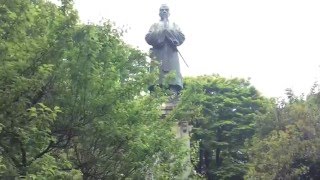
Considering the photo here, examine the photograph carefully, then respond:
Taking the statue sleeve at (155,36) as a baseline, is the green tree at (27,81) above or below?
below

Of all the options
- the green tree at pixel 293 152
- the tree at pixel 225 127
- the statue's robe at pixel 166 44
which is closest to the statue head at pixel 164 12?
the statue's robe at pixel 166 44

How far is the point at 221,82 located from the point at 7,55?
24612 millimetres

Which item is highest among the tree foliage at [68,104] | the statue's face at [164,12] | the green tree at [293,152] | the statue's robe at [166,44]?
the statue's face at [164,12]

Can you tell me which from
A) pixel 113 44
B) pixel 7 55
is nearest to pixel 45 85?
pixel 7 55

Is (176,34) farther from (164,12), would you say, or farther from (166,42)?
(164,12)

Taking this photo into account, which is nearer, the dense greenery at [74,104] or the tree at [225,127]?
the dense greenery at [74,104]

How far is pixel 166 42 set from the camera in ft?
50.6

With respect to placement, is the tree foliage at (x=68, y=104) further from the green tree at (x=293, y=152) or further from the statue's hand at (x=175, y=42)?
the green tree at (x=293, y=152)

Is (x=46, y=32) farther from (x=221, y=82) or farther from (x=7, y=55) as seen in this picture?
(x=221, y=82)

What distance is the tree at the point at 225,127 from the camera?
25.6m

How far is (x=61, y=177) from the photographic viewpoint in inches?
246

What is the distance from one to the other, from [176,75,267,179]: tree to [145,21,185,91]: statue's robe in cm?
870

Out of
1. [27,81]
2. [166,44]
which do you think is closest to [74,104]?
[27,81]

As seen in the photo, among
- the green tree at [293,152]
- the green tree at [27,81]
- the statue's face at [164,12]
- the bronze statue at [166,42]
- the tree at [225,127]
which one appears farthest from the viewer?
the tree at [225,127]
